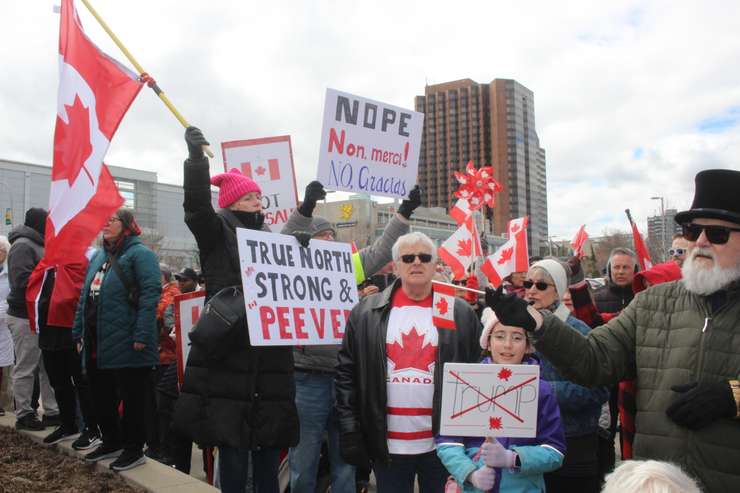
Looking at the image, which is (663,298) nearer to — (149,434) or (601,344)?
(601,344)

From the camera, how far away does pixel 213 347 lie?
3391 mm

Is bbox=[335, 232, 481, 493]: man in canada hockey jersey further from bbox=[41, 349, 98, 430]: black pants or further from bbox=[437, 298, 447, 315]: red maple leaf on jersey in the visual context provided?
bbox=[41, 349, 98, 430]: black pants

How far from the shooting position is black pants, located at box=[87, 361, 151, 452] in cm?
505

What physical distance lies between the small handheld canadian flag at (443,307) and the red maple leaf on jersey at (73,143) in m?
2.75

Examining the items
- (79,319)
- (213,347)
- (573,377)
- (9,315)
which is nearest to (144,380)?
(79,319)

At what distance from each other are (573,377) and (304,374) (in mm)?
2042

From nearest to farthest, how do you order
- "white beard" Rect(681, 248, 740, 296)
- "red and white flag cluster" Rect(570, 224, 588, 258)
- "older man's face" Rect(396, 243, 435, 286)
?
1. "white beard" Rect(681, 248, 740, 296)
2. "older man's face" Rect(396, 243, 435, 286)
3. "red and white flag cluster" Rect(570, 224, 588, 258)

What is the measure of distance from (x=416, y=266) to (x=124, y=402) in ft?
9.41

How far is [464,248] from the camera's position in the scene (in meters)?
8.98

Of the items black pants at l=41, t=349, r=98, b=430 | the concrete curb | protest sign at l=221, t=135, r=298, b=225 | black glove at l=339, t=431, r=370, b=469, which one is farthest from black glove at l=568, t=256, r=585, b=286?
black pants at l=41, t=349, r=98, b=430

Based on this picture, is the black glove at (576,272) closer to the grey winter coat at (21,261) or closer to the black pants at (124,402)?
the black pants at (124,402)

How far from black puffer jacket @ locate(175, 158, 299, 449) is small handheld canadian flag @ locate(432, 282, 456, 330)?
3.14ft

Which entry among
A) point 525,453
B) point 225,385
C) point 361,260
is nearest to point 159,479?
point 225,385

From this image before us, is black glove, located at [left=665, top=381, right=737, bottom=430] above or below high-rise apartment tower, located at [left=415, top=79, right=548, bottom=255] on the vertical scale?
below
